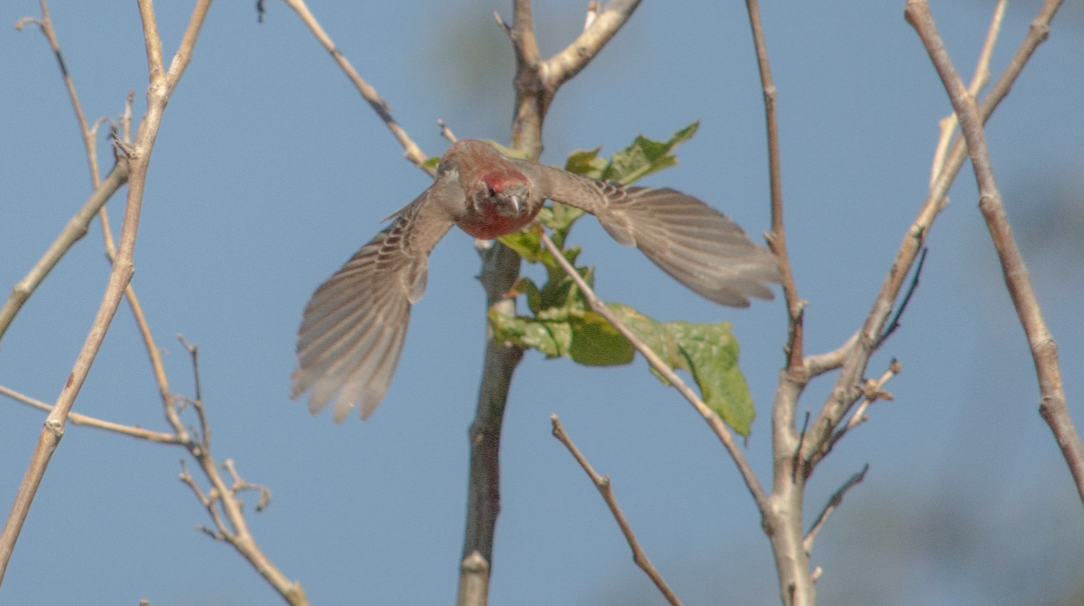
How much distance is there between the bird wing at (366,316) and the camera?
3301 millimetres

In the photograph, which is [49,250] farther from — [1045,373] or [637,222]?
[637,222]

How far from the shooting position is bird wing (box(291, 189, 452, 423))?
330 centimetres

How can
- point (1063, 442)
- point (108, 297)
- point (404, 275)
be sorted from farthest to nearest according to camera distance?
point (404, 275)
point (108, 297)
point (1063, 442)

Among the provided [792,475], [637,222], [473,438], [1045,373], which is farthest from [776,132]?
[637,222]

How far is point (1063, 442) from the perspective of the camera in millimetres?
1502

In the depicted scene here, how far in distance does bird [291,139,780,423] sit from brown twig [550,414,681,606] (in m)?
1.28

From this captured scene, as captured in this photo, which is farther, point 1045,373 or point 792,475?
point 792,475

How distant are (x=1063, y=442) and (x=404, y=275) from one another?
2.59m

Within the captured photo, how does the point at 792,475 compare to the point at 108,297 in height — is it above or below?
below

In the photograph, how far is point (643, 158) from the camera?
11.7 ft

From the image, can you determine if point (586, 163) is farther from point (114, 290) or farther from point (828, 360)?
point (114, 290)

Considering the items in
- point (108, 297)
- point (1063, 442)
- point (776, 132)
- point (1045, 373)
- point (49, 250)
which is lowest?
point (1063, 442)

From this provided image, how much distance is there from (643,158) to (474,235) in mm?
638

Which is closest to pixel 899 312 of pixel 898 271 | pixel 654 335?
pixel 898 271
